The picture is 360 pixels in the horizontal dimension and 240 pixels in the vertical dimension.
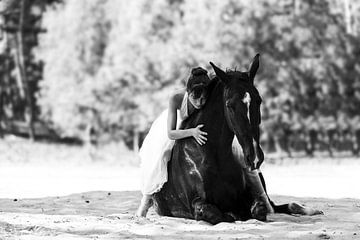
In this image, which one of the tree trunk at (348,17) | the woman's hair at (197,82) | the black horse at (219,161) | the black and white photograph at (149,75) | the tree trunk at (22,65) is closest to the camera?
the black horse at (219,161)

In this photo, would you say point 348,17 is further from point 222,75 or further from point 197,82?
point 222,75

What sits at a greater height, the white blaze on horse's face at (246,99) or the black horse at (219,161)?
the white blaze on horse's face at (246,99)

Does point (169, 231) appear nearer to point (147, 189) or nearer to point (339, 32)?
point (147, 189)

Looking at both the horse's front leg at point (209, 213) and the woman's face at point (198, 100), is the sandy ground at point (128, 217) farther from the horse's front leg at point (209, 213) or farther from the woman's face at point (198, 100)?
the woman's face at point (198, 100)

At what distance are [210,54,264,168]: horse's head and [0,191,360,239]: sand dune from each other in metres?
0.68

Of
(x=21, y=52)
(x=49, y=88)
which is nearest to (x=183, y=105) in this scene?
(x=49, y=88)

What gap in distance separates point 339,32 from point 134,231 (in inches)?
947

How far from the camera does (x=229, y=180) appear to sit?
7531 millimetres

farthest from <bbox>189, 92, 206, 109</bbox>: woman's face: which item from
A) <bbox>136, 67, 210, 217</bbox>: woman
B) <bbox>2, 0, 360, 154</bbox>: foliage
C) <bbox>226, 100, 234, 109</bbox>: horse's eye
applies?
<bbox>2, 0, 360, 154</bbox>: foliage

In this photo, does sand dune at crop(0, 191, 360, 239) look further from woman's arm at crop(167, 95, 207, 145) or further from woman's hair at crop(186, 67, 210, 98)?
woman's hair at crop(186, 67, 210, 98)

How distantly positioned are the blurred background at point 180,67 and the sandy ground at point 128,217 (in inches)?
512

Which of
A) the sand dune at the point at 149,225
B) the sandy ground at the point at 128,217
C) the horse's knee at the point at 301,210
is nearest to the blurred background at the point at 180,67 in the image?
the sandy ground at the point at 128,217

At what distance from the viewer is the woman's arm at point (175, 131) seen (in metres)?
7.52

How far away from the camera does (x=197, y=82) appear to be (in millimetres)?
7656
